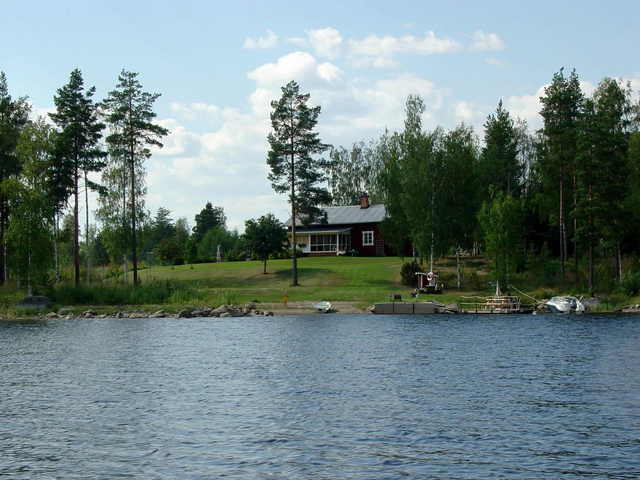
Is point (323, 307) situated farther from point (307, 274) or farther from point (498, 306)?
point (307, 274)

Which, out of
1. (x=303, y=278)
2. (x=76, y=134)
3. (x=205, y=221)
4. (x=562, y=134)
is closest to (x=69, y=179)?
(x=76, y=134)

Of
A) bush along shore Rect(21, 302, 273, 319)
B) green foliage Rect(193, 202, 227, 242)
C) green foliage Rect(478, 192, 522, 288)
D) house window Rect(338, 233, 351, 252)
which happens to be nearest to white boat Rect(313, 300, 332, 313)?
bush along shore Rect(21, 302, 273, 319)

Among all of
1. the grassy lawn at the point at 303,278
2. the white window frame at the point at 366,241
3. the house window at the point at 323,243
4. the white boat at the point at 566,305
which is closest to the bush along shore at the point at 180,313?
the grassy lawn at the point at 303,278

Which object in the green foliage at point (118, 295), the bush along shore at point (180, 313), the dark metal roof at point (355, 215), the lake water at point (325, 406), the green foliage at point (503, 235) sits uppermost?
the dark metal roof at point (355, 215)

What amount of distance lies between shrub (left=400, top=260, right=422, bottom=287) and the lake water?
2415 cm

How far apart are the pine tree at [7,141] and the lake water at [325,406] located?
95.6 ft

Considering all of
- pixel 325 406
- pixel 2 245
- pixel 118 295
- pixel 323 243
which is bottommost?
pixel 325 406

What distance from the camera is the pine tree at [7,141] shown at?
66875 mm

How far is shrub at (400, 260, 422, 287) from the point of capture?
6704 cm

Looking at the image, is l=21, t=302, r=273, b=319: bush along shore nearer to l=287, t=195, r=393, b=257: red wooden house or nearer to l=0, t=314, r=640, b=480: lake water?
l=0, t=314, r=640, b=480: lake water

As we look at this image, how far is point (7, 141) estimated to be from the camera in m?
66.9

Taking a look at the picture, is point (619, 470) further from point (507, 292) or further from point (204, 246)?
point (204, 246)

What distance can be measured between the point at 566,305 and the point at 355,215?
44014 millimetres

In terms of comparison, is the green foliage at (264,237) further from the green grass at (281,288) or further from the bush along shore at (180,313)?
the bush along shore at (180,313)
